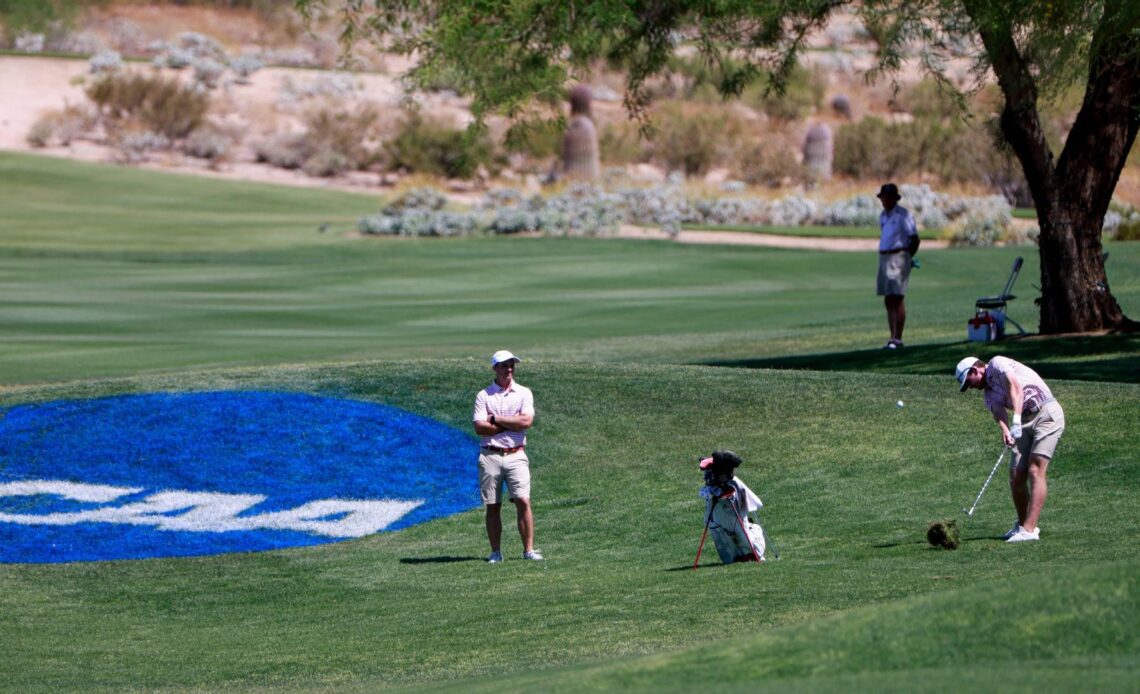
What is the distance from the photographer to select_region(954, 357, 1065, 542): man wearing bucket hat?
1408 cm

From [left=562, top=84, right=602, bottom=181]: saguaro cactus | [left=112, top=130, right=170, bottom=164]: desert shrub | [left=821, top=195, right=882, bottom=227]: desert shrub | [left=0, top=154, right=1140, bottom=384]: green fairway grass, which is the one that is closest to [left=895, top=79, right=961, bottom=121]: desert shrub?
[left=562, top=84, right=602, bottom=181]: saguaro cactus

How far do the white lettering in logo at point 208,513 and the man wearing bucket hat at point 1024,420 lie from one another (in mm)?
6819

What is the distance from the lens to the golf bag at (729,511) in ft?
47.3

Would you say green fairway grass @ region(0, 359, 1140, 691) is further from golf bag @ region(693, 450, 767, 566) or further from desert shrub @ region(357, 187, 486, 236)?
desert shrub @ region(357, 187, 486, 236)

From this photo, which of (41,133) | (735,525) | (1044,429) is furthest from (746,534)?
(41,133)

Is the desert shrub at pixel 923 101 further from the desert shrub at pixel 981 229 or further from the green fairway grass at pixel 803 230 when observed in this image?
the desert shrub at pixel 981 229

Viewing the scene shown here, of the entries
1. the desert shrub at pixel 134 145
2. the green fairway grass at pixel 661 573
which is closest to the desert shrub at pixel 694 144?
the desert shrub at pixel 134 145

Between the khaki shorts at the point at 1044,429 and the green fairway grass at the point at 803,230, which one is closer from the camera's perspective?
the khaki shorts at the point at 1044,429

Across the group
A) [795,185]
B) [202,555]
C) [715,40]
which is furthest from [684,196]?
[202,555]

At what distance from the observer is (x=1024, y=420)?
1427cm

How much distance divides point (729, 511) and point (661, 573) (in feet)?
2.58

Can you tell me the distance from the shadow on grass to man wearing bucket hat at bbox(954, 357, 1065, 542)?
8038 mm

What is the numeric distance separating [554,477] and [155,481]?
14.7ft

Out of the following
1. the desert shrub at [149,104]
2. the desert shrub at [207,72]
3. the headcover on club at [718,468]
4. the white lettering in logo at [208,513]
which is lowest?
the white lettering in logo at [208,513]
